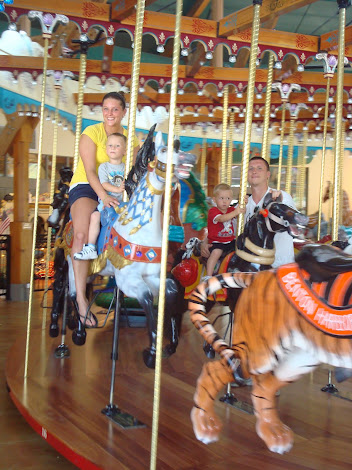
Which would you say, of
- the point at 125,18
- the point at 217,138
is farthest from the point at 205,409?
the point at 217,138

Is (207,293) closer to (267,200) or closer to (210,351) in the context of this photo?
(267,200)

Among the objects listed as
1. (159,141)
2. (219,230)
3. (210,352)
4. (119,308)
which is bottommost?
(210,352)

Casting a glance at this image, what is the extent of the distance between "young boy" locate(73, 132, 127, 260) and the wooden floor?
923 millimetres

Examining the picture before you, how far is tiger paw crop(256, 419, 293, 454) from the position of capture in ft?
6.82

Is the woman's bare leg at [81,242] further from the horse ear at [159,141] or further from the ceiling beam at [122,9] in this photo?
the ceiling beam at [122,9]

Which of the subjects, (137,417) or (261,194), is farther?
(261,194)

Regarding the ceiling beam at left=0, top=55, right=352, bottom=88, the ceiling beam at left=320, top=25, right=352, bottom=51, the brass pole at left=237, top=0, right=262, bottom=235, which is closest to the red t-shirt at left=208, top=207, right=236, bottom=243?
the brass pole at left=237, top=0, right=262, bottom=235

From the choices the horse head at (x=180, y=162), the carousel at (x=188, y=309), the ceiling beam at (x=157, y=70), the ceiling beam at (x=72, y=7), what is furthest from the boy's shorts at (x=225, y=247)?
the ceiling beam at (x=157, y=70)

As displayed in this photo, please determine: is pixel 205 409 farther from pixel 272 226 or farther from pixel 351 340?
pixel 272 226

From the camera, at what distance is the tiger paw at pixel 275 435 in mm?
2080

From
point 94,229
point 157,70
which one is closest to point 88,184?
point 94,229

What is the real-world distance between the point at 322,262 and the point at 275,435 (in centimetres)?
72

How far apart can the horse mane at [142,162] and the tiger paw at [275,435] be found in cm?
144

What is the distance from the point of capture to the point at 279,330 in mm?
2018
